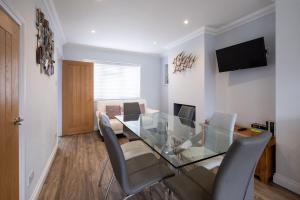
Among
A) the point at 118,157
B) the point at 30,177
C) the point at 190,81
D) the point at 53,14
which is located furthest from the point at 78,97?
the point at 118,157

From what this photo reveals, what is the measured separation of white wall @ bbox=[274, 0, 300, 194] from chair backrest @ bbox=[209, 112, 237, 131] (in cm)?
53

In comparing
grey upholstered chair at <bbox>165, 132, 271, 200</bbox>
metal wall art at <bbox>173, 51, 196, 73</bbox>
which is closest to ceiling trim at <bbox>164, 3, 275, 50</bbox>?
metal wall art at <bbox>173, 51, 196, 73</bbox>

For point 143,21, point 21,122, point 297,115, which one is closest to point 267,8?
point 297,115

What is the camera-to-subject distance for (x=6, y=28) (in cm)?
117

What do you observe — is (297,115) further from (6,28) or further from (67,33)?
(67,33)

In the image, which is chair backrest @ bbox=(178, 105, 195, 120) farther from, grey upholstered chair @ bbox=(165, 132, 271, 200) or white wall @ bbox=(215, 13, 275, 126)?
grey upholstered chair @ bbox=(165, 132, 271, 200)

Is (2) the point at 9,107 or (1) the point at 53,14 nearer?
(2) the point at 9,107

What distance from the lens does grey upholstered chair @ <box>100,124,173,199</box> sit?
3.75 feet

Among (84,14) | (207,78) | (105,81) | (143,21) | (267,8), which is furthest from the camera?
(105,81)

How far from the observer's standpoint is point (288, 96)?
6.15 feet

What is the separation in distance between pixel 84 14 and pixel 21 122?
2.09 m

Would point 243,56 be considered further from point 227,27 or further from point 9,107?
point 9,107

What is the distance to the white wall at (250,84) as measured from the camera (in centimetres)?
251

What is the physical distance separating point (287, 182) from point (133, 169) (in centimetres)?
190
